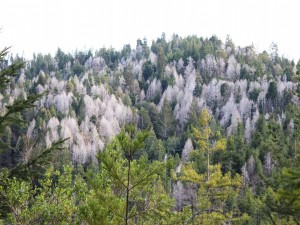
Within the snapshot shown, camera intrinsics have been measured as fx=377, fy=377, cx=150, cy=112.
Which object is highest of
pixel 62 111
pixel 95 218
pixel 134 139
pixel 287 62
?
pixel 287 62

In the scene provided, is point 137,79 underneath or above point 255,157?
above

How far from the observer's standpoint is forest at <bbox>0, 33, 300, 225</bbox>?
7.93 meters

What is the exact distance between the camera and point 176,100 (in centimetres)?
12038

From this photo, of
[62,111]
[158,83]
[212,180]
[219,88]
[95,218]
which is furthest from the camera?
[158,83]

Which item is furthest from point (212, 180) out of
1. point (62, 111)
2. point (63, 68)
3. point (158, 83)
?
point (63, 68)

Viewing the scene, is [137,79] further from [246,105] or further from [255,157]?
[255,157]

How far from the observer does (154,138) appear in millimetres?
84750

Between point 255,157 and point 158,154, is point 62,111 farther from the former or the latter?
point 255,157

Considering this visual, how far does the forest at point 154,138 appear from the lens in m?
7.93

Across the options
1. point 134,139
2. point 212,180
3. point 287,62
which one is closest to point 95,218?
point 134,139

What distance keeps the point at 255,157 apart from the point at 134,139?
59673mm

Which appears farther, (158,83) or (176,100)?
(158,83)

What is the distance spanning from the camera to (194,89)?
125125 millimetres

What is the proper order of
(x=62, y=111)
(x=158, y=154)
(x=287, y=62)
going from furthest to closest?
(x=287, y=62), (x=62, y=111), (x=158, y=154)
